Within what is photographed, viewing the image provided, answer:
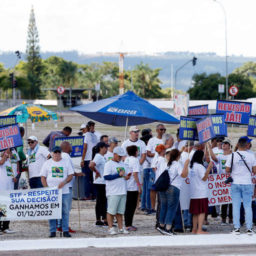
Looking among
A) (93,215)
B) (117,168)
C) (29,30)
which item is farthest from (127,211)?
(29,30)

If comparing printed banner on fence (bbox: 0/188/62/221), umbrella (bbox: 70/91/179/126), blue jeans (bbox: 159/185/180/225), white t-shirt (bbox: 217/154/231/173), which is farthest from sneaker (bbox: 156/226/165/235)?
umbrella (bbox: 70/91/179/126)

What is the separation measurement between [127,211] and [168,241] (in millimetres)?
1338

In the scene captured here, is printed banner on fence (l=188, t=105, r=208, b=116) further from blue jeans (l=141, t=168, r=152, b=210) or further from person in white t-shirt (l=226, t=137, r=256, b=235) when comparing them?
person in white t-shirt (l=226, t=137, r=256, b=235)

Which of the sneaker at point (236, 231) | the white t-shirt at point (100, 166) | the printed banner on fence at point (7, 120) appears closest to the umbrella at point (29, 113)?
the printed banner on fence at point (7, 120)

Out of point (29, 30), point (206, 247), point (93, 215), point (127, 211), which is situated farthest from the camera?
point (29, 30)

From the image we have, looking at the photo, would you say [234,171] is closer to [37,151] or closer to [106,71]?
[37,151]

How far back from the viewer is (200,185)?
10461 millimetres

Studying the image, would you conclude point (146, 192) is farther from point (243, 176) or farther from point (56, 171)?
point (56, 171)

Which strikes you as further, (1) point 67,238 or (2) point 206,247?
(1) point 67,238

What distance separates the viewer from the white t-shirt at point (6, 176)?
10398mm

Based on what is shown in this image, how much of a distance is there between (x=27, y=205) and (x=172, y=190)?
2502 mm

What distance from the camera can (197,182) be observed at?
412 inches

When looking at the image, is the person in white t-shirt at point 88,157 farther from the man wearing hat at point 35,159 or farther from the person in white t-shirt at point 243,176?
the person in white t-shirt at point 243,176

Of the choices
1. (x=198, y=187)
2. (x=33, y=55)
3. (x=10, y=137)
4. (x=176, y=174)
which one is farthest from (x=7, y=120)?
(x=33, y=55)
